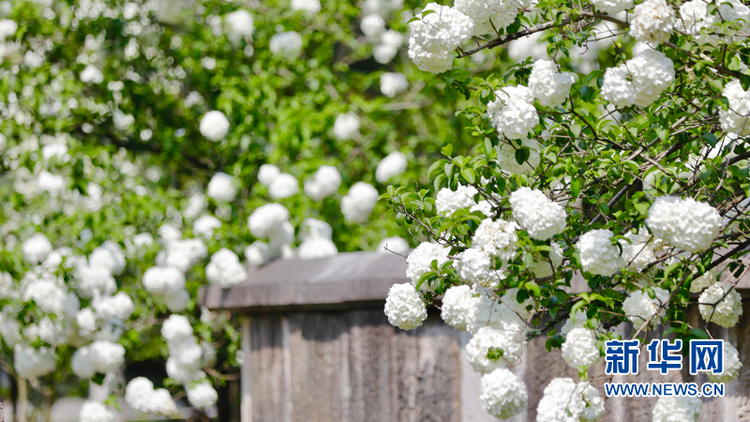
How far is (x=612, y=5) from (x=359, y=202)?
2184 mm

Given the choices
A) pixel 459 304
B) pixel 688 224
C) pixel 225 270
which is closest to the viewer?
pixel 688 224

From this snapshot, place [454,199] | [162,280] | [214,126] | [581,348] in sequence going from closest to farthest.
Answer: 1. [581,348]
2. [454,199]
3. [162,280]
4. [214,126]

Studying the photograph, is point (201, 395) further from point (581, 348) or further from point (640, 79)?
point (640, 79)

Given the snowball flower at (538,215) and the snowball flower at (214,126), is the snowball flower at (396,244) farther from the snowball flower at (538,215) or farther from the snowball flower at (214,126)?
the snowball flower at (538,215)

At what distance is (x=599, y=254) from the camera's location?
54.9 inches

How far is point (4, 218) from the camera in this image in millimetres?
4164

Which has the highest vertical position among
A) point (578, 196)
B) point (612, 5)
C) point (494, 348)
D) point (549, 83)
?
point (612, 5)

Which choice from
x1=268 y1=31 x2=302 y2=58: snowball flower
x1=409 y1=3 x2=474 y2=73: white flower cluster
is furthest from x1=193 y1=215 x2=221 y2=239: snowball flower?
x1=409 y1=3 x2=474 y2=73: white flower cluster

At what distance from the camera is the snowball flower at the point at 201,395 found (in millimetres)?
3484

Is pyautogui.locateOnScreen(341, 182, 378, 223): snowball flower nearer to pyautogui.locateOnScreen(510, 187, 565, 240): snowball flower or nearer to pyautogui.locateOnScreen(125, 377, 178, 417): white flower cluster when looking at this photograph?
pyautogui.locateOnScreen(125, 377, 178, 417): white flower cluster

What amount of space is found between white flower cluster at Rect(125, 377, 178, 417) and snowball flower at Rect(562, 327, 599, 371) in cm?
245

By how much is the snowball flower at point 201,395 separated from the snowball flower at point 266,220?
0.74 m

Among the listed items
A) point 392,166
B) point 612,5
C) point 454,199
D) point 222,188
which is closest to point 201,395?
point 222,188

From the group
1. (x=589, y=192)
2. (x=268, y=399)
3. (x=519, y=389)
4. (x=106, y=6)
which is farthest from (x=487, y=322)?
(x=106, y=6)
